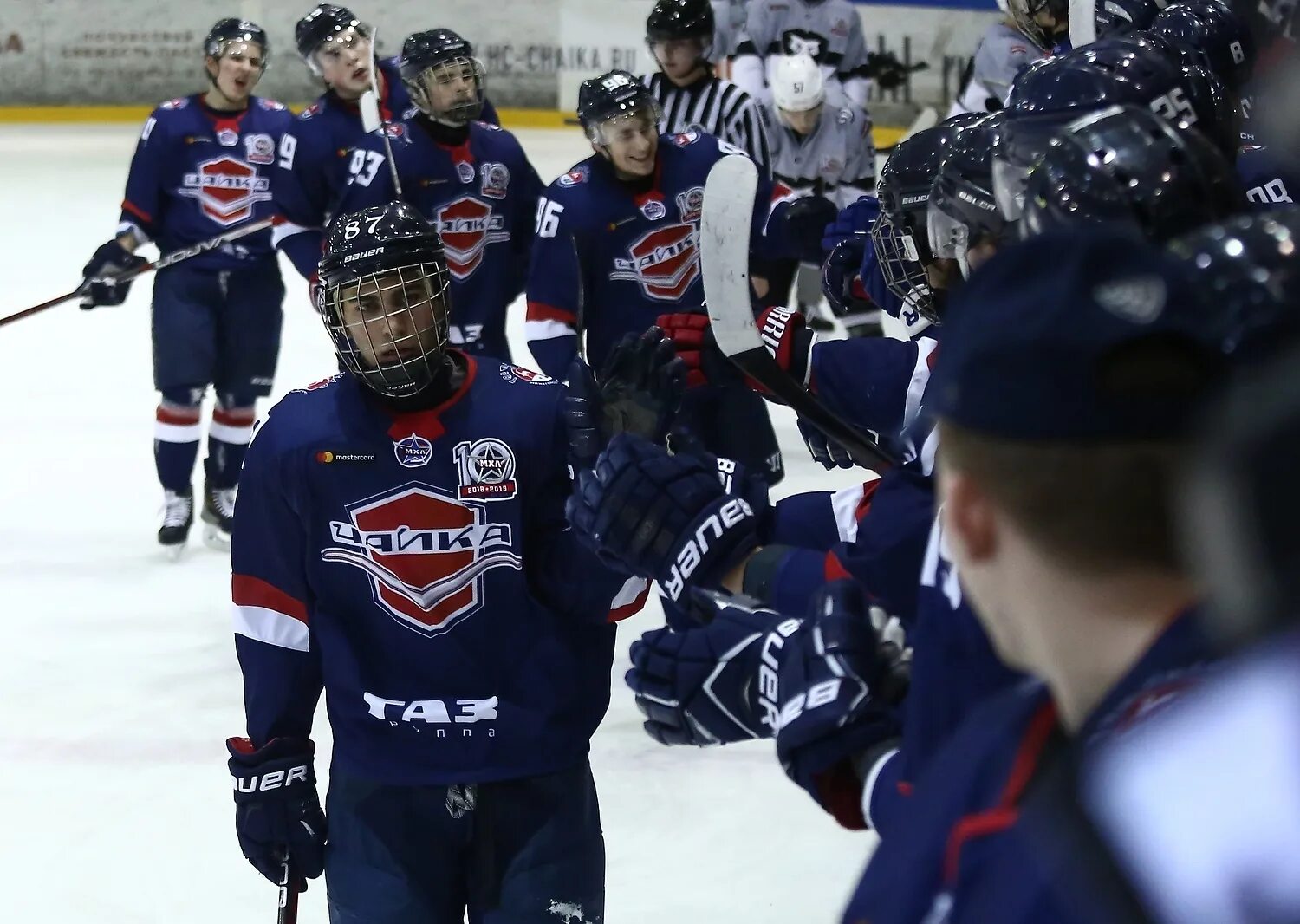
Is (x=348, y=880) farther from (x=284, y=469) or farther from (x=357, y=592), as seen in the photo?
(x=284, y=469)

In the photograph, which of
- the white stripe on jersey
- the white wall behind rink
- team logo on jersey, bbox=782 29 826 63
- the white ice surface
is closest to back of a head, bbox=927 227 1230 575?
the white stripe on jersey

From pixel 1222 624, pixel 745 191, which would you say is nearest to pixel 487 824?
pixel 745 191

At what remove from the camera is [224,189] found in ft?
16.8

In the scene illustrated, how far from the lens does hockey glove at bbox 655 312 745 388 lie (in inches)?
146

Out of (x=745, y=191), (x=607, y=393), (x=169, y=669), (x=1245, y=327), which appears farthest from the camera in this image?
(x=169, y=669)

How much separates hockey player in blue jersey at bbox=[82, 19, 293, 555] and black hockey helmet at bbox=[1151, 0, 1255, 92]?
2959 millimetres

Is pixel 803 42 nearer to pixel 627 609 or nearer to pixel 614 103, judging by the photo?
pixel 614 103

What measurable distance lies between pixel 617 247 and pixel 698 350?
530mm

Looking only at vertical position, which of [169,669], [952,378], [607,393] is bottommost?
[169,669]

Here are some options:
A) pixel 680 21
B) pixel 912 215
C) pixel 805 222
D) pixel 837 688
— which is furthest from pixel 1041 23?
pixel 837 688

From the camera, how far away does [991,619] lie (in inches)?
31.8

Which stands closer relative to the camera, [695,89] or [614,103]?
[614,103]

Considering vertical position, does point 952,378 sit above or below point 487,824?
above

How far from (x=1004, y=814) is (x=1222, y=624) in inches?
10.9
